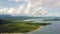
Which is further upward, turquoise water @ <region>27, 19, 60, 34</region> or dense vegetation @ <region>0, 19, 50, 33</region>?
dense vegetation @ <region>0, 19, 50, 33</region>

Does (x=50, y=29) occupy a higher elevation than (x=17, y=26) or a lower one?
lower

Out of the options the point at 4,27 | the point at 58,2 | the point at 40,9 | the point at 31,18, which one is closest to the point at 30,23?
the point at 31,18

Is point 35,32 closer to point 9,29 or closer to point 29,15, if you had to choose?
point 29,15

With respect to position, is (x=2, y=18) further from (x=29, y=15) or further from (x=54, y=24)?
(x=54, y=24)

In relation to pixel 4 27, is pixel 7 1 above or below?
above

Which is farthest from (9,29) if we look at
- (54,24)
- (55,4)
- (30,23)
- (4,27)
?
(55,4)

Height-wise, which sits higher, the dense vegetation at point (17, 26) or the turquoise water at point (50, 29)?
the dense vegetation at point (17, 26)

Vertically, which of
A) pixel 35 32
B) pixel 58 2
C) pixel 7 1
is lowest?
pixel 35 32
